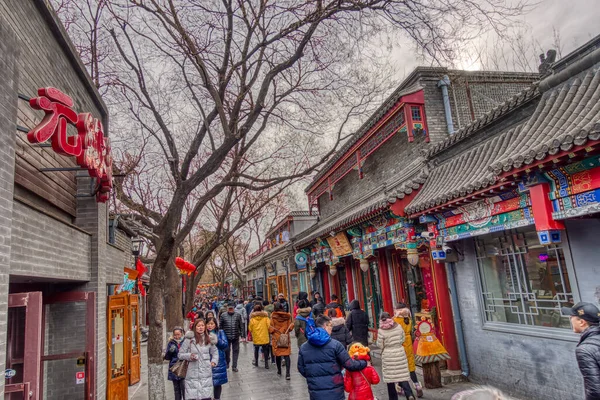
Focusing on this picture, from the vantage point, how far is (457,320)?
24.7ft

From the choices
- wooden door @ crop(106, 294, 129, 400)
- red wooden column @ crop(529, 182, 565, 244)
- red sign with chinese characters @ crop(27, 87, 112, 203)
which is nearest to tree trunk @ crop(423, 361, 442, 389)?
red wooden column @ crop(529, 182, 565, 244)

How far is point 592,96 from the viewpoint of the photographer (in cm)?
512

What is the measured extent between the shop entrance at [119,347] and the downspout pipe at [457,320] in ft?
20.3

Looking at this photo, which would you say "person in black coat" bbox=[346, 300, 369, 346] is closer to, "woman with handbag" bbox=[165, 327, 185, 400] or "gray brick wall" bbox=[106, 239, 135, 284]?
"woman with handbag" bbox=[165, 327, 185, 400]

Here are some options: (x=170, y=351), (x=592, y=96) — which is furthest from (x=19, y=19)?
(x=592, y=96)

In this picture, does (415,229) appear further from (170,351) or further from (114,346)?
(114,346)

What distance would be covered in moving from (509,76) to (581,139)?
23.0 feet

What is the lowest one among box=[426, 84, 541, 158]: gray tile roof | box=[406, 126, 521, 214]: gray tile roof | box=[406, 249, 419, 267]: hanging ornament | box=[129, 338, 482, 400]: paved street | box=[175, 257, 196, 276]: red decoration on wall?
box=[129, 338, 482, 400]: paved street

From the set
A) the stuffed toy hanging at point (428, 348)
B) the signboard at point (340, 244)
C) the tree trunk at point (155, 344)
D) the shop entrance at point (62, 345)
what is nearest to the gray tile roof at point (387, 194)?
the signboard at point (340, 244)

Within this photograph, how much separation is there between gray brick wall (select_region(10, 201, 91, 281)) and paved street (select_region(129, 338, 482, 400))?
13.5ft

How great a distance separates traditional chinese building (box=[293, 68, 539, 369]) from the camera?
805 cm

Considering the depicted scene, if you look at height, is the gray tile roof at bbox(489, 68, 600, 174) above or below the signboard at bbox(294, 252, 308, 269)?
above

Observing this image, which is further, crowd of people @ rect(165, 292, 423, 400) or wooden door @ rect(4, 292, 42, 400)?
crowd of people @ rect(165, 292, 423, 400)

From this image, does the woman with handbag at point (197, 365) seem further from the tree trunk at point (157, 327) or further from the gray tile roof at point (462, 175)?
the gray tile roof at point (462, 175)
